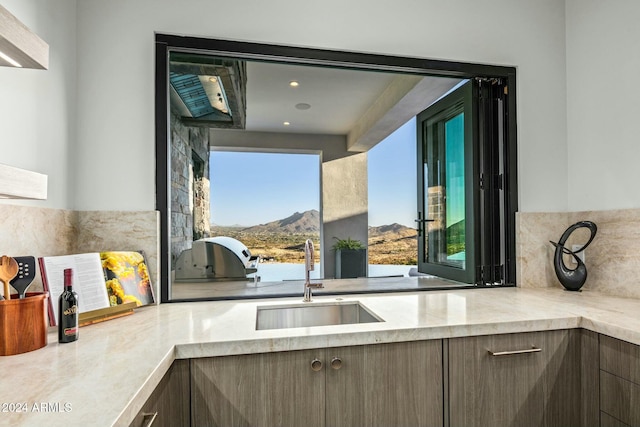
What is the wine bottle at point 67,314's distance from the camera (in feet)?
3.79

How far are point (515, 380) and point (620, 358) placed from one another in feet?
1.15

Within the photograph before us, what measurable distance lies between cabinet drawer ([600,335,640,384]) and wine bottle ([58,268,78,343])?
180 centimetres

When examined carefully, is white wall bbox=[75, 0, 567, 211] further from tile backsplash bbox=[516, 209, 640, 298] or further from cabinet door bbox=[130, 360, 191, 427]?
cabinet door bbox=[130, 360, 191, 427]

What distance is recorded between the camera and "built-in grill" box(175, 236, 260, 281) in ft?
6.81

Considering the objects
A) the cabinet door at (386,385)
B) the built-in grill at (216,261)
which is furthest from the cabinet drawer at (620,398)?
the built-in grill at (216,261)

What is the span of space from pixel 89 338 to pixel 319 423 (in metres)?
0.79

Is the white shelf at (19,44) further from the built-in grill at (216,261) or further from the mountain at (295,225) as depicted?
the mountain at (295,225)

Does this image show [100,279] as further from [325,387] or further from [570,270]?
[570,270]

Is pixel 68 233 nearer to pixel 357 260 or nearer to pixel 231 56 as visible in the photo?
pixel 231 56

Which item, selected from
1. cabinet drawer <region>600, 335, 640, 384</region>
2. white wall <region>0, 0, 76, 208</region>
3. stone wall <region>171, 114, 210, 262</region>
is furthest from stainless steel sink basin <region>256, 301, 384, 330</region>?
white wall <region>0, 0, 76, 208</region>

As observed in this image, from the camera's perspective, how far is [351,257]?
3307 millimetres

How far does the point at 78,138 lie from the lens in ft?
5.62

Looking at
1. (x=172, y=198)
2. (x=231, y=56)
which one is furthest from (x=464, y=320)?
(x=231, y=56)

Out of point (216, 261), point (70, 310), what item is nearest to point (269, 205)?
point (216, 261)
